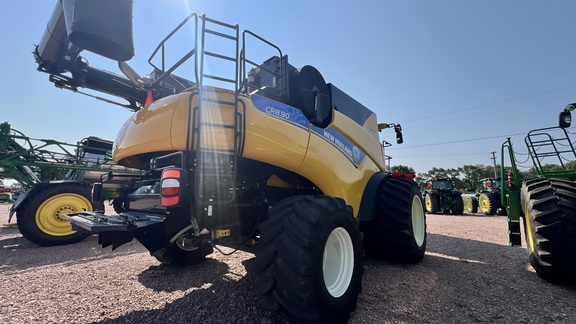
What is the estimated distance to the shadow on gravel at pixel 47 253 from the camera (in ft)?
15.3

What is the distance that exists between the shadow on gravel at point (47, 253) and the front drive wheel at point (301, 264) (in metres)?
4.09

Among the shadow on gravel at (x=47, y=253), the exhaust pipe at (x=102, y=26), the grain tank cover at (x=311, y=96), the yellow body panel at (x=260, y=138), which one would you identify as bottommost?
the shadow on gravel at (x=47, y=253)

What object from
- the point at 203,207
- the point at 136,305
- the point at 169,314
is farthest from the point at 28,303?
the point at 203,207

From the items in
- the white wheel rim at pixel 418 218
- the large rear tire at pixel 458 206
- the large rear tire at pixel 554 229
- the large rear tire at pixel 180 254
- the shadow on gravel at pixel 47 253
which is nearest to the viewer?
the large rear tire at pixel 554 229

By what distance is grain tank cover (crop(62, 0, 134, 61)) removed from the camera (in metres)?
2.81

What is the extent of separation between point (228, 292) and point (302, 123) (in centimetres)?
206

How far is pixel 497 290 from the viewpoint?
3236mm

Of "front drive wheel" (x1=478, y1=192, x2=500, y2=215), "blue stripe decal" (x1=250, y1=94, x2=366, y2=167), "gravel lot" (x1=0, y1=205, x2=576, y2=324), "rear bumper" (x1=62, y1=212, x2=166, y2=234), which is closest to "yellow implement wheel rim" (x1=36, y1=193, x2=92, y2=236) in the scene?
"gravel lot" (x1=0, y1=205, x2=576, y2=324)

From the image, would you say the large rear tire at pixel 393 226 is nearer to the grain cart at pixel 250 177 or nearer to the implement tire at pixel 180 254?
the grain cart at pixel 250 177

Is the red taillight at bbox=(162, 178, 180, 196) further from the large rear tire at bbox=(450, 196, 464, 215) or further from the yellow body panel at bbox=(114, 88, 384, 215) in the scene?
the large rear tire at bbox=(450, 196, 464, 215)

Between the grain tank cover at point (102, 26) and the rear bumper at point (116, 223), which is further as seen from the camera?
the grain tank cover at point (102, 26)

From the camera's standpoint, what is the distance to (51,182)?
21.7 ft

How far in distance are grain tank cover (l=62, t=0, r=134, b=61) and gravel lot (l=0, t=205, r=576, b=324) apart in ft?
8.64

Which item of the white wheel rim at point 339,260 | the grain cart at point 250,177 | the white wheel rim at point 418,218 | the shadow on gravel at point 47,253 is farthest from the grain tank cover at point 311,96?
the shadow on gravel at point 47,253
